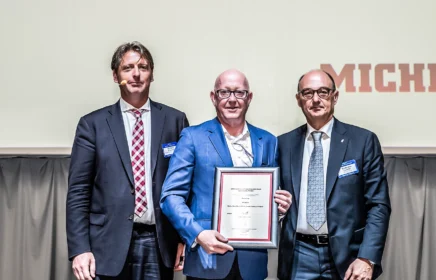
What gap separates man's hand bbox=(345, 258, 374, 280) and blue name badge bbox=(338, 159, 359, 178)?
0.41 metres

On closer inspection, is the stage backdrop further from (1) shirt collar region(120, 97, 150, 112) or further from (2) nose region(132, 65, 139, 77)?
(2) nose region(132, 65, 139, 77)

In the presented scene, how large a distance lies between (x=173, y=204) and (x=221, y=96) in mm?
580

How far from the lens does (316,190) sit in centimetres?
243

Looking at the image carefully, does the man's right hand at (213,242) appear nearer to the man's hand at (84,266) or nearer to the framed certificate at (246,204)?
the framed certificate at (246,204)

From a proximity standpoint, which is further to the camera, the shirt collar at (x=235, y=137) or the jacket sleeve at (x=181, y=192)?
the shirt collar at (x=235, y=137)

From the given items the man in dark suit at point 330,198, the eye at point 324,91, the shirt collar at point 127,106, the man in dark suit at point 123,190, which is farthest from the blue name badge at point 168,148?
the eye at point 324,91

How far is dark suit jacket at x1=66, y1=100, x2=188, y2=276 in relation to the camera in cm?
246

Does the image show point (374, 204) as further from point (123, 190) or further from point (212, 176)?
point (123, 190)

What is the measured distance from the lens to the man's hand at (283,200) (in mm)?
2230

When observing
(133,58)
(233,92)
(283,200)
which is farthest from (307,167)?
(133,58)

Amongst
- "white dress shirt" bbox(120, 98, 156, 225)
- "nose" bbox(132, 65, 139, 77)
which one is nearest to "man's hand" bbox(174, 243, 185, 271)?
"white dress shirt" bbox(120, 98, 156, 225)

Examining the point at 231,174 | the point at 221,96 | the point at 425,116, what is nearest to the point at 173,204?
the point at 231,174

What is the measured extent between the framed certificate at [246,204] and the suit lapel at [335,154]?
0.31 metres

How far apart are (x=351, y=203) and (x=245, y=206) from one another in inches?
21.2
